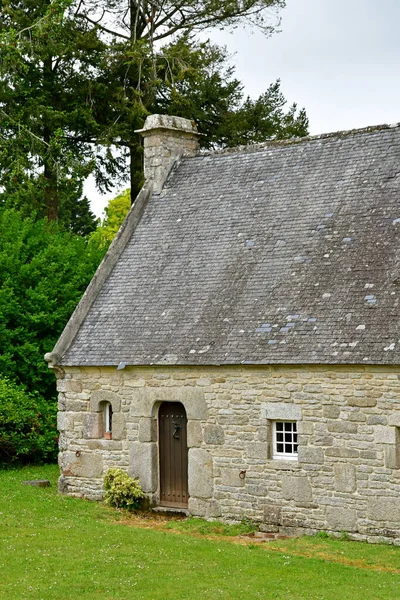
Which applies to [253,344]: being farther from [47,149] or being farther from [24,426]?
[47,149]

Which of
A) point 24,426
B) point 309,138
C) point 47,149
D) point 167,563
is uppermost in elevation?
point 47,149

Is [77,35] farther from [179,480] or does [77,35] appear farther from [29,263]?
[179,480]

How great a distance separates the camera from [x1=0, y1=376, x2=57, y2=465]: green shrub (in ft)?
74.8

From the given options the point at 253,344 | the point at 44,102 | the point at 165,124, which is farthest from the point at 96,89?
the point at 253,344

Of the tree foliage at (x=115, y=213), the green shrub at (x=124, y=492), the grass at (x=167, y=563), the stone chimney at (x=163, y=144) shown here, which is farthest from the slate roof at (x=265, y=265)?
the tree foliage at (x=115, y=213)

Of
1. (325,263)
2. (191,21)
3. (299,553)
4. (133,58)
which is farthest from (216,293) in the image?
(191,21)

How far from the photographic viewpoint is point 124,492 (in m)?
18.6

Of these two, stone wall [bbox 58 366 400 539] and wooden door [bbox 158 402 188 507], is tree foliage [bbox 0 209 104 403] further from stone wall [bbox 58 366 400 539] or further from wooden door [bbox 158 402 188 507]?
wooden door [bbox 158 402 188 507]

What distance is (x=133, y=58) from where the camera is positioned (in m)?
29.5

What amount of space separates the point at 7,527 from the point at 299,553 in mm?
5026

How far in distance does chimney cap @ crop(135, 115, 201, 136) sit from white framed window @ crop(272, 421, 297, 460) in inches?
328

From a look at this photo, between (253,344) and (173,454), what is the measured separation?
3.06m

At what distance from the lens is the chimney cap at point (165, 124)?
22281mm

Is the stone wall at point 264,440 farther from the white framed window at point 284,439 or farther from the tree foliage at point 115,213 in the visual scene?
the tree foliage at point 115,213
